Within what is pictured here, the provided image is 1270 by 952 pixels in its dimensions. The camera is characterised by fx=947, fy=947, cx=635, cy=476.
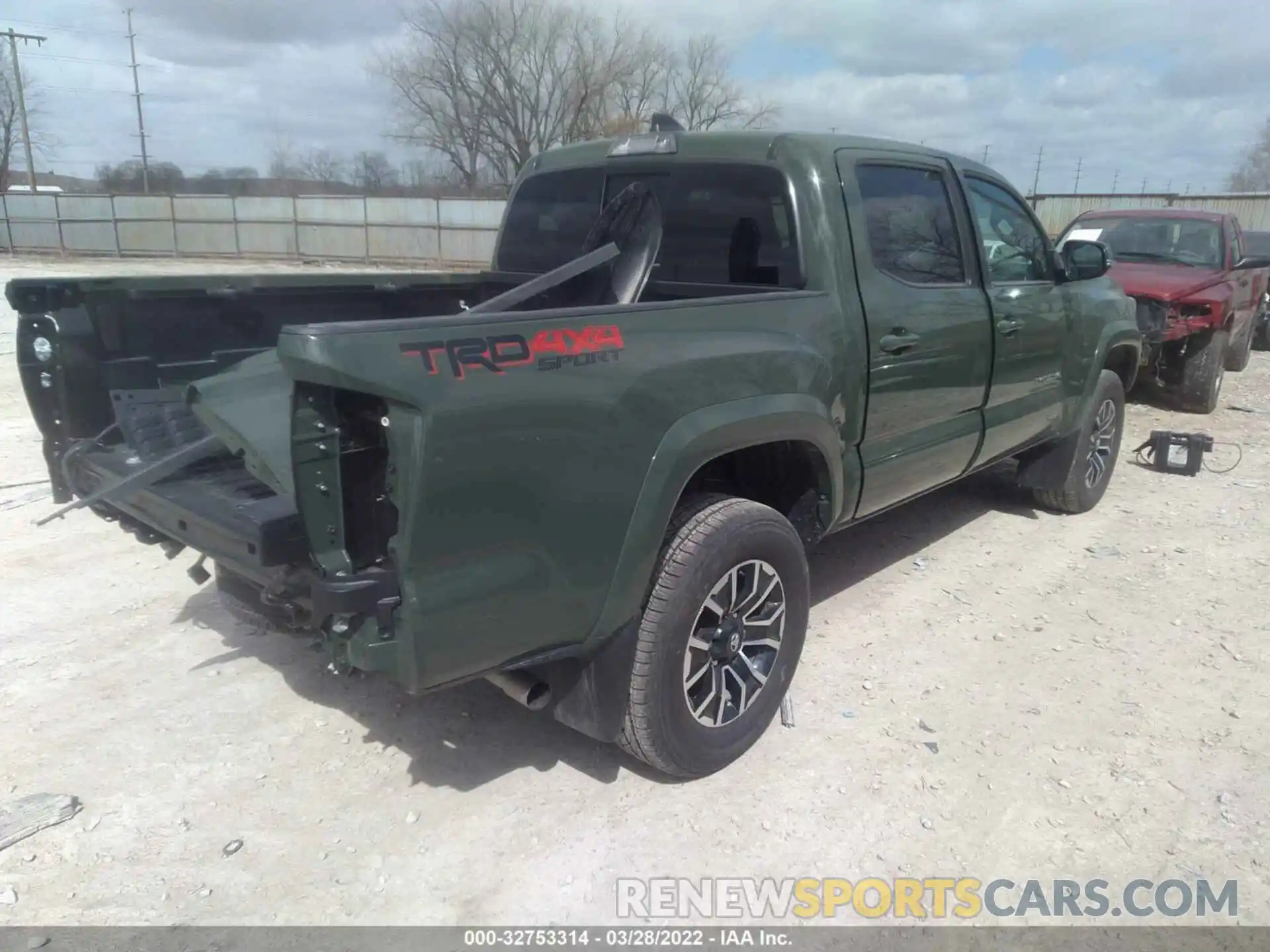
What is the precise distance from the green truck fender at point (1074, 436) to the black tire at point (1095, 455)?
0.12 feet

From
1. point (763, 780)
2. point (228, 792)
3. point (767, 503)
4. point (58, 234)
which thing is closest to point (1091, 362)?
point (767, 503)


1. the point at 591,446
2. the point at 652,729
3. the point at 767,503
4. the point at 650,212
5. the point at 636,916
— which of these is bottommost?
the point at 636,916

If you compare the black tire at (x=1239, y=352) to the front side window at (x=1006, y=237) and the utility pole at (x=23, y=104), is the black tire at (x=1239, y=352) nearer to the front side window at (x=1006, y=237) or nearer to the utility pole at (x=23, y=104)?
the front side window at (x=1006, y=237)

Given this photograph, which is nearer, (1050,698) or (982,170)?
(1050,698)

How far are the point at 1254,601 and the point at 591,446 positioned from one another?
154 inches

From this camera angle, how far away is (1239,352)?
11656 millimetres

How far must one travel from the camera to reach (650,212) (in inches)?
149

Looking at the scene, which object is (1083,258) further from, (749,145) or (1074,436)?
(749,145)

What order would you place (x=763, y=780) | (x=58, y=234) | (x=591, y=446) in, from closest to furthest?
1. (x=591, y=446)
2. (x=763, y=780)
3. (x=58, y=234)

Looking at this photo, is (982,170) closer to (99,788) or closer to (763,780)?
(763,780)

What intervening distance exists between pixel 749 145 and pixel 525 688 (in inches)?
86.8

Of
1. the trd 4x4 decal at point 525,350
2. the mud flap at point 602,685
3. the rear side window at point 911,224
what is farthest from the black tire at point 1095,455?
the trd 4x4 decal at point 525,350

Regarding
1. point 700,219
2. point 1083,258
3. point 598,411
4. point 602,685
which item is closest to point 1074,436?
point 1083,258

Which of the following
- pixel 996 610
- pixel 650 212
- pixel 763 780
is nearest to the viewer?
pixel 763 780
